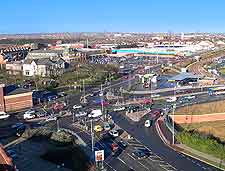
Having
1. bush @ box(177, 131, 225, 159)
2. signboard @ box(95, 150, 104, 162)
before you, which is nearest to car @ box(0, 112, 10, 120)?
signboard @ box(95, 150, 104, 162)

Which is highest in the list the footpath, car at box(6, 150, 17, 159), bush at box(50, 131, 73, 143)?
bush at box(50, 131, 73, 143)

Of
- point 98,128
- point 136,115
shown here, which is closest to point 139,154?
point 98,128

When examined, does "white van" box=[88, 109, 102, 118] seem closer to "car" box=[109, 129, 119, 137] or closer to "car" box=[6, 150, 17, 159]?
"car" box=[109, 129, 119, 137]

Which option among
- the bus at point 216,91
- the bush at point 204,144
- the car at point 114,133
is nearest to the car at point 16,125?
the car at point 114,133

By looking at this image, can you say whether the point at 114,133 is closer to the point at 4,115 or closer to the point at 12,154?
the point at 12,154

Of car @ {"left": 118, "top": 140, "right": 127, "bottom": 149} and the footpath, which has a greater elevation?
the footpath

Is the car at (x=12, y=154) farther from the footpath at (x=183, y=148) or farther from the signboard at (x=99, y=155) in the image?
the footpath at (x=183, y=148)
